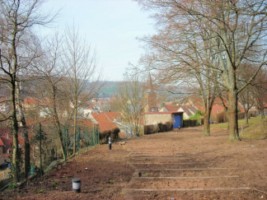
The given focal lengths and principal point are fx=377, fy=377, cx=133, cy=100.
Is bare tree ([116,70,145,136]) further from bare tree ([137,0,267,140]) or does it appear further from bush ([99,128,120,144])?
bare tree ([137,0,267,140])

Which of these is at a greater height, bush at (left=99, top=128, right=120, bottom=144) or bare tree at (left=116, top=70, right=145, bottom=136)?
bare tree at (left=116, top=70, right=145, bottom=136)

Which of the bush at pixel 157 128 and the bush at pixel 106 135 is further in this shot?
the bush at pixel 157 128

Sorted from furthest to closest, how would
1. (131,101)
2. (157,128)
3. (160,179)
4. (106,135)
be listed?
(131,101) < (157,128) < (106,135) < (160,179)

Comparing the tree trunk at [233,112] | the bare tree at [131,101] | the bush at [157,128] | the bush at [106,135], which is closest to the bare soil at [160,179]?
the tree trunk at [233,112]

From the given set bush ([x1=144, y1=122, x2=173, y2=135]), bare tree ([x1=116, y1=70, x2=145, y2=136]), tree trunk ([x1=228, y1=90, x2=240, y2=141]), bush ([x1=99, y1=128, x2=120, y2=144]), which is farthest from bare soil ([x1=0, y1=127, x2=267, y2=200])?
bare tree ([x1=116, y1=70, x2=145, y2=136])

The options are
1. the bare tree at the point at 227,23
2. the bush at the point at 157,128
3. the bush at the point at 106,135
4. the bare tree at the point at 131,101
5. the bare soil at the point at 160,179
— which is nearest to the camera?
the bare soil at the point at 160,179

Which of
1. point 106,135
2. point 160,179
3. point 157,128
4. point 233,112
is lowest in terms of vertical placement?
point 160,179

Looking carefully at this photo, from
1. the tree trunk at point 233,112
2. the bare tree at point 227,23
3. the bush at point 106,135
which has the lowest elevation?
the bush at point 106,135

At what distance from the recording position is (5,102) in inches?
516

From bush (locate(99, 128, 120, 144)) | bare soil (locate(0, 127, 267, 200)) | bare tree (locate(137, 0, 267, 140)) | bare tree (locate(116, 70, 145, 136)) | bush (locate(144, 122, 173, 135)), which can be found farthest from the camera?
bare tree (locate(116, 70, 145, 136))

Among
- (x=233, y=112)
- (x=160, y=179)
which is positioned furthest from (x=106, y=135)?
(x=160, y=179)

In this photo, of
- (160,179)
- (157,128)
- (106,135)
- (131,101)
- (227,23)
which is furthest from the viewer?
(131,101)

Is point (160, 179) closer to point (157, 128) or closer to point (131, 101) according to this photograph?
point (157, 128)

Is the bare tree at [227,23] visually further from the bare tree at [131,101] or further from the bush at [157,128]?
the bare tree at [131,101]
